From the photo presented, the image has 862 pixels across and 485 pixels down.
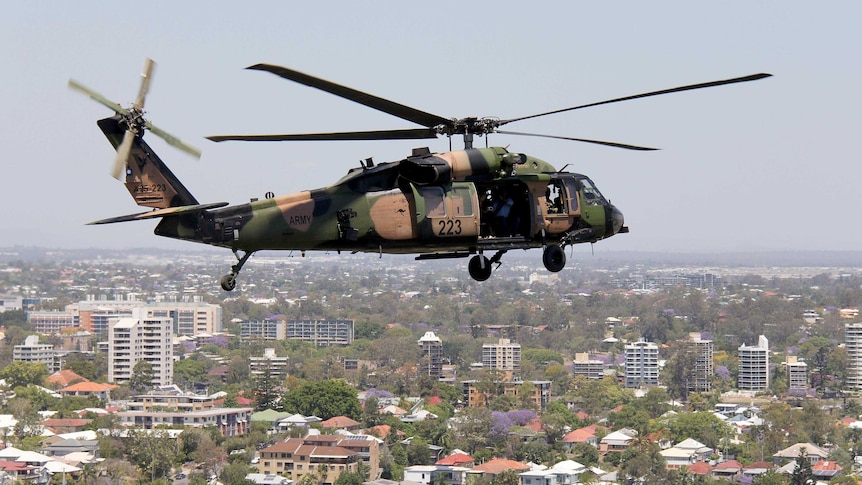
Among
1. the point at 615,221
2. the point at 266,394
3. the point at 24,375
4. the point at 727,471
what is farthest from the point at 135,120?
the point at 24,375

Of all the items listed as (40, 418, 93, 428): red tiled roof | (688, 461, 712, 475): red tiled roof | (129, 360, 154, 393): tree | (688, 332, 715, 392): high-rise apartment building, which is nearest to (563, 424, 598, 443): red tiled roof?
(688, 461, 712, 475): red tiled roof

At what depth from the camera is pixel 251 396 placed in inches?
4227

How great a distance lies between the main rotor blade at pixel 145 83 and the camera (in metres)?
19.2

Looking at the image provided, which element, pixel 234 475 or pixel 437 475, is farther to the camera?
pixel 437 475

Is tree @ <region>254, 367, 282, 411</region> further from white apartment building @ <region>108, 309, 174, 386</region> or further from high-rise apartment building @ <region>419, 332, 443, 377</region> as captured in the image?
high-rise apartment building @ <region>419, 332, 443, 377</region>

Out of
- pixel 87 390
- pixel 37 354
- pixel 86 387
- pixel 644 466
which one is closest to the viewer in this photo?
pixel 644 466

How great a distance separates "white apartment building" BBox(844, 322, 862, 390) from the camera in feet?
429

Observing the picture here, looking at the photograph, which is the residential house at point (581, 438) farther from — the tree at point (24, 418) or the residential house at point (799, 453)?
the tree at point (24, 418)

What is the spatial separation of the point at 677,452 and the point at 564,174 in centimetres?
6916

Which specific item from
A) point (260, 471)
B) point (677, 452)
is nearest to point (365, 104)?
point (260, 471)

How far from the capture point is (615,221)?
70.5 ft

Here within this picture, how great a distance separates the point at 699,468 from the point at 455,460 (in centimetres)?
1228

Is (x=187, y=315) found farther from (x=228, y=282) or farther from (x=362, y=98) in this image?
(x=362, y=98)

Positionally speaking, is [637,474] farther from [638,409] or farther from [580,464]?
[638,409]
